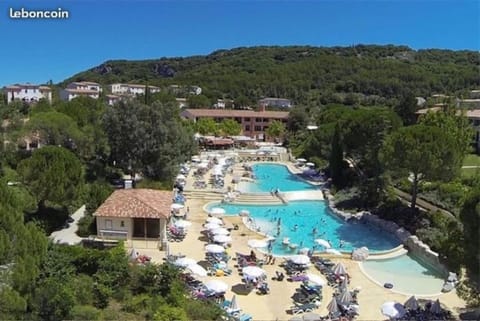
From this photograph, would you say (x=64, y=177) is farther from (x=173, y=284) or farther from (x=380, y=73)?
(x=380, y=73)

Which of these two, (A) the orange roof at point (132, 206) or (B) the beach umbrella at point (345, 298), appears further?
(A) the orange roof at point (132, 206)

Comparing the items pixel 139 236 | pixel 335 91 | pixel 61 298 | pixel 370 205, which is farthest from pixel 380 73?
pixel 61 298

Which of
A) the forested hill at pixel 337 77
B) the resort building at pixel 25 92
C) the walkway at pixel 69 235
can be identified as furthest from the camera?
the forested hill at pixel 337 77

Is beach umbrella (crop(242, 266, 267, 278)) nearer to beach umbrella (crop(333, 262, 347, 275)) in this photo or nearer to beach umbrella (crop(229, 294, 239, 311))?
beach umbrella (crop(229, 294, 239, 311))

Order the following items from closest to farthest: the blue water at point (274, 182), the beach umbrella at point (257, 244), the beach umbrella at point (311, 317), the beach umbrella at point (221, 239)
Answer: the beach umbrella at point (311, 317) < the beach umbrella at point (257, 244) < the beach umbrella at point (221, 239) < the blue water at point (274, 182)

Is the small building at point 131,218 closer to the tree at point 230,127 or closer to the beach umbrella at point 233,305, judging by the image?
the beach umbrella at point 233,305

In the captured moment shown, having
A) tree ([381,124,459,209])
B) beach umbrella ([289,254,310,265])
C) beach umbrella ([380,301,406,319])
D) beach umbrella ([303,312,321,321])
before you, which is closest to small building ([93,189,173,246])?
beach umbrella ([289,254,310,265])

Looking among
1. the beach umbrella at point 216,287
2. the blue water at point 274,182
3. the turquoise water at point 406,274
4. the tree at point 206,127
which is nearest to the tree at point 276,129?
the tree at point 206,127
